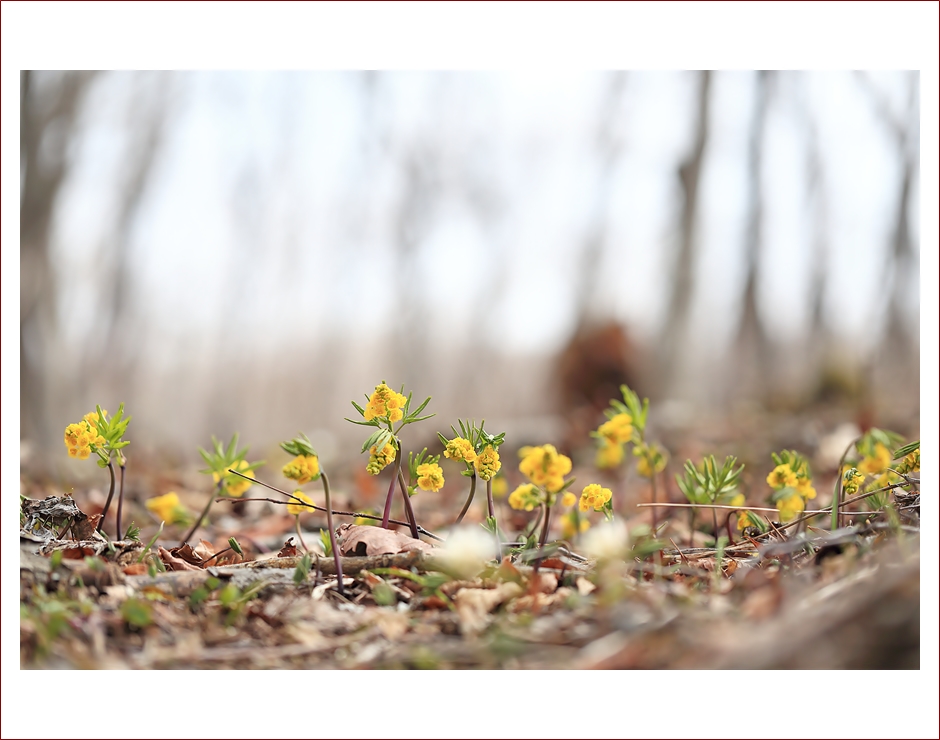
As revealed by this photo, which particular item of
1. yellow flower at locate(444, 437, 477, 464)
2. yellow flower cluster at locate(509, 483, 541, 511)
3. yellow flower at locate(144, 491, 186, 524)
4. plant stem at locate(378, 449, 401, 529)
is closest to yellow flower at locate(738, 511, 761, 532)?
yellow flower cluster at locate(509, 483, 541, 511)

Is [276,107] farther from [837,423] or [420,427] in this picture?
[837,423]

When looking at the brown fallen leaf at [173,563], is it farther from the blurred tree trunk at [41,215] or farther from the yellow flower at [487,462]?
the blurred tree trunk at [41,215]

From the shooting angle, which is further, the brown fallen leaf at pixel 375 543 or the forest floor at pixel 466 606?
the brown fallen leaf at pixel 375 543

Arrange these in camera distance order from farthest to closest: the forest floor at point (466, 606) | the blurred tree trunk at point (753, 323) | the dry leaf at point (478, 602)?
the blurred tree trunk at point (753, 323), the dry leaf at point (478, 602), the forest floor at point (466, 606)

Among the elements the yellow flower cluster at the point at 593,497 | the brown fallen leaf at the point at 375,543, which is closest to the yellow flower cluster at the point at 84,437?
the brown fallen leaf at the point at 375,543

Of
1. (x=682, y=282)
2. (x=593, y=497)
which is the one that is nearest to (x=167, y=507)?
(x=593, y=497)

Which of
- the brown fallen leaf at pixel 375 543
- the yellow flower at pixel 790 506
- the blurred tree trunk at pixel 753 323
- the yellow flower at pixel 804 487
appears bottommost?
the brown fallen leaf at pixel 375 543

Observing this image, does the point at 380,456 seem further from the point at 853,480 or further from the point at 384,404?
the point at 853,480

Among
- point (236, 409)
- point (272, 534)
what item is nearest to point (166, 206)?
point (236, 409)

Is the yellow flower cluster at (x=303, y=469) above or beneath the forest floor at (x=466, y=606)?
above

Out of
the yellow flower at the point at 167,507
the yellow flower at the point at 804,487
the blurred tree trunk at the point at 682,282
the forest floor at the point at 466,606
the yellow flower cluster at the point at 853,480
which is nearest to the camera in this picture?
the forest floor at the point at 466,606
